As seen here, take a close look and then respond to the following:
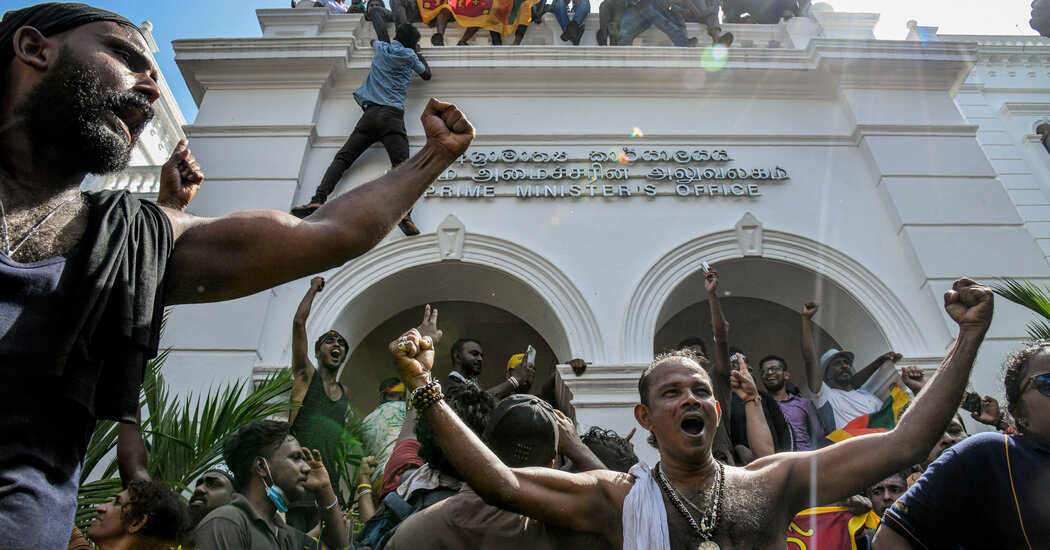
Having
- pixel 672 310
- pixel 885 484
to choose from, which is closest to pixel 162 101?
pixel 672 310

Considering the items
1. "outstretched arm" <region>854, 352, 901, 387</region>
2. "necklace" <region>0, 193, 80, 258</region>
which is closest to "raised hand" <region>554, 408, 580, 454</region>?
"necklace" <region>0, 193, 80, 258</region>

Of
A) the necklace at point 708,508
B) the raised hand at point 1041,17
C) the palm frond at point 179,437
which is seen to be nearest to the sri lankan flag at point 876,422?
the necklace at point 708,508

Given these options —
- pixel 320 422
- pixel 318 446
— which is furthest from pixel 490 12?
pixel 318 446

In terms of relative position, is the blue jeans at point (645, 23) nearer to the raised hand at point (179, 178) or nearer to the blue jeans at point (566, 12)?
the blue jeans at point (566, 12)

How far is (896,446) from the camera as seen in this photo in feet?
7.09

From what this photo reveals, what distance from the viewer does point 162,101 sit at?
13.3m

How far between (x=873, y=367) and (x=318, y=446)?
5129mm

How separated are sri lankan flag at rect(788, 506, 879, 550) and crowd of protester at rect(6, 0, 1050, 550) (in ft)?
0.11

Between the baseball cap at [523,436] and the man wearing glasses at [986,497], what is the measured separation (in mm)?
1176

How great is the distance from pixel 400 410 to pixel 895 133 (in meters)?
6.68

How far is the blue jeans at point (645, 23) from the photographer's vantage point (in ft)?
29.7

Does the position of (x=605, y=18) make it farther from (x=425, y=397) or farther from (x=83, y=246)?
(x=83, y=246)

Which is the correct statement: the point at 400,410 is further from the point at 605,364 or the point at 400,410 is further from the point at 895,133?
the point at 895,133

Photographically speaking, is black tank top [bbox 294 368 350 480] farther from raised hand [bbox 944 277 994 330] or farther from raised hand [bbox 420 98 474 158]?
raised hand [bbox 944 277 994 330]
